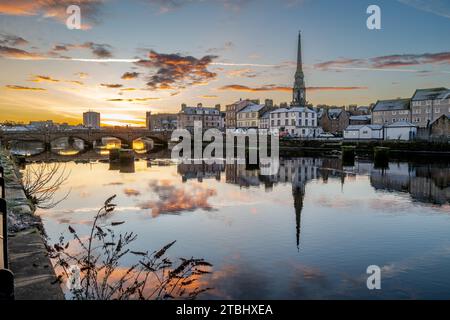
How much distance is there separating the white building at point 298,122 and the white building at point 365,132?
22.3 metres

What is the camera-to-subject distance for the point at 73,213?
20.3m

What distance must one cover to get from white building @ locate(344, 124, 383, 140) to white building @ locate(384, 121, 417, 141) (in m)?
1.48

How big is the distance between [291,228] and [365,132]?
7479 centimetres

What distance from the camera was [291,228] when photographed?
17.5 meters

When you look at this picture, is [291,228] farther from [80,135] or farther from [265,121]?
[265,121]

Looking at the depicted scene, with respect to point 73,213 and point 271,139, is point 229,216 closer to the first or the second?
point 73,213

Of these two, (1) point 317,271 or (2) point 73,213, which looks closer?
(1) point 317,271

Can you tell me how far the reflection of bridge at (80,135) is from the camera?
7264 centimetres

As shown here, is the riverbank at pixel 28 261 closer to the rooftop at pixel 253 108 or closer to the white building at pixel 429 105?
the white building at pixel 429 105

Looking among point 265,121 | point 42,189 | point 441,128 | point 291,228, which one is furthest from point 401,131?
point 42,189

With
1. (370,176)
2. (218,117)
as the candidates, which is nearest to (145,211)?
(370,176)

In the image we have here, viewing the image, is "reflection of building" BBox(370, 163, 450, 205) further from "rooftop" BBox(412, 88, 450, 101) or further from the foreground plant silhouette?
"rooftop" BBox(412, 88, 450, 101)

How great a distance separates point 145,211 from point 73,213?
11.8ft

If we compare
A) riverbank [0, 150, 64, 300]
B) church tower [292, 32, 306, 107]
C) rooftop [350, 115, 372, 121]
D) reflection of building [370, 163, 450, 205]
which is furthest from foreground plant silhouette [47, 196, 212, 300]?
church tower [292, 32, 306, 107]
